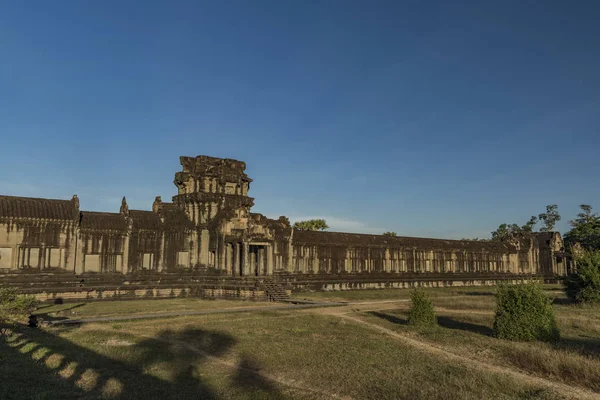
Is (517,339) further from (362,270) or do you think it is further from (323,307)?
(362,270)

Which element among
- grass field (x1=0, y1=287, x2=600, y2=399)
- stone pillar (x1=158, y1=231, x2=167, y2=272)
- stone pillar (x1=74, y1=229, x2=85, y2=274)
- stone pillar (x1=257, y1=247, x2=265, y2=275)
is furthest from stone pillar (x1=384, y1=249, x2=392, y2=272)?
stone pillar (x1=74, y1=229, x2=85, y2=274)

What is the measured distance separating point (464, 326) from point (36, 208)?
3602 cm

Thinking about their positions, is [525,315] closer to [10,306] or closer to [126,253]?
[10,306]

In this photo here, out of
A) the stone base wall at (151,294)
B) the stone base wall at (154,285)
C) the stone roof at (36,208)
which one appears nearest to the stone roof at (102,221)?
the stone roof at (36,208)

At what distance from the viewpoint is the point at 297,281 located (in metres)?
51.5

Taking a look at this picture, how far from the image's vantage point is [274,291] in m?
42.7

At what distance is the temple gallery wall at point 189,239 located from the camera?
37.6m

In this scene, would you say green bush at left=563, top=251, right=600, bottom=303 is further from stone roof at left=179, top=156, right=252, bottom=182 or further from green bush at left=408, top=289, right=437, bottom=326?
stone roof at left=179, top=156, right=252, bottom=182

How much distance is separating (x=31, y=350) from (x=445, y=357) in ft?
52.5

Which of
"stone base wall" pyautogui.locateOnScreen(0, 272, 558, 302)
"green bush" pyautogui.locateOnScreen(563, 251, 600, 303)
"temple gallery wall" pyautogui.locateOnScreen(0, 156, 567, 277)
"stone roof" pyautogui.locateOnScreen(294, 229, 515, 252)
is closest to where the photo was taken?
"green bush" pyautogui.locateOnScreen(563, 251, 600, 303)

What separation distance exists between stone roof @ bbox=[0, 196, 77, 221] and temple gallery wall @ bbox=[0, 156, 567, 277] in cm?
8

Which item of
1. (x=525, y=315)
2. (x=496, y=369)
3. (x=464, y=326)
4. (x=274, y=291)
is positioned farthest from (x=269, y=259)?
(x=496, y=369)

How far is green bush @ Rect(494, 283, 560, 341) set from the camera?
19.6m

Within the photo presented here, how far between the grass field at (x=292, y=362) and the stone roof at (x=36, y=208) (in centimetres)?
1857
